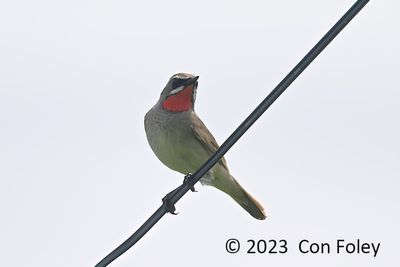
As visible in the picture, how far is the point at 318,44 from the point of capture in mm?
6562

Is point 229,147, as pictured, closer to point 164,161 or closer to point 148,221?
point 148,221

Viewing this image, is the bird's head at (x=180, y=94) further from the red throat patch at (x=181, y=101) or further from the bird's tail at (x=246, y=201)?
the bird's tail at (x=246, y=201)

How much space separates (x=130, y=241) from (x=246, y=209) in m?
5.22

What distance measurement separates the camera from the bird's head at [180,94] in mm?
12531

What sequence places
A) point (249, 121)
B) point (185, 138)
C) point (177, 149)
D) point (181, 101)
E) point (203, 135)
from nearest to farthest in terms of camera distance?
point (249, 121) < point (177, 149) < point (185, 138) < point (203, 135) < point (181, 101)

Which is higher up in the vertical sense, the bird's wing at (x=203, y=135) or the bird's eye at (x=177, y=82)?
the bird's eye at (x=177, y=82)

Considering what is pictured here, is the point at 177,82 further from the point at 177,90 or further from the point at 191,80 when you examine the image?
the point at 191,80

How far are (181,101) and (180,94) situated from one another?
119mm

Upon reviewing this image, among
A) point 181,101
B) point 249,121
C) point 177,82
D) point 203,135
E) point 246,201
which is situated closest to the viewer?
point 249,121

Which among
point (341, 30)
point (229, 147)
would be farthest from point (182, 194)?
point (341, 30)

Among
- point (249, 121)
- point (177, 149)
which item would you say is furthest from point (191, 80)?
point (249, 121)

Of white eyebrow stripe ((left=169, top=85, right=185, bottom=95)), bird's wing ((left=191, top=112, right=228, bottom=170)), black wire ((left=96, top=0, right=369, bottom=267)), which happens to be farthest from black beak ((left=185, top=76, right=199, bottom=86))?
black wire ((left=96, top=0, right=369, bottom=267))

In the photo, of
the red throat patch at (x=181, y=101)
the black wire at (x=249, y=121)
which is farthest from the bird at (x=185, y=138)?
the black wire at (x=249, y=121)

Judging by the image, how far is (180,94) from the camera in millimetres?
12648
